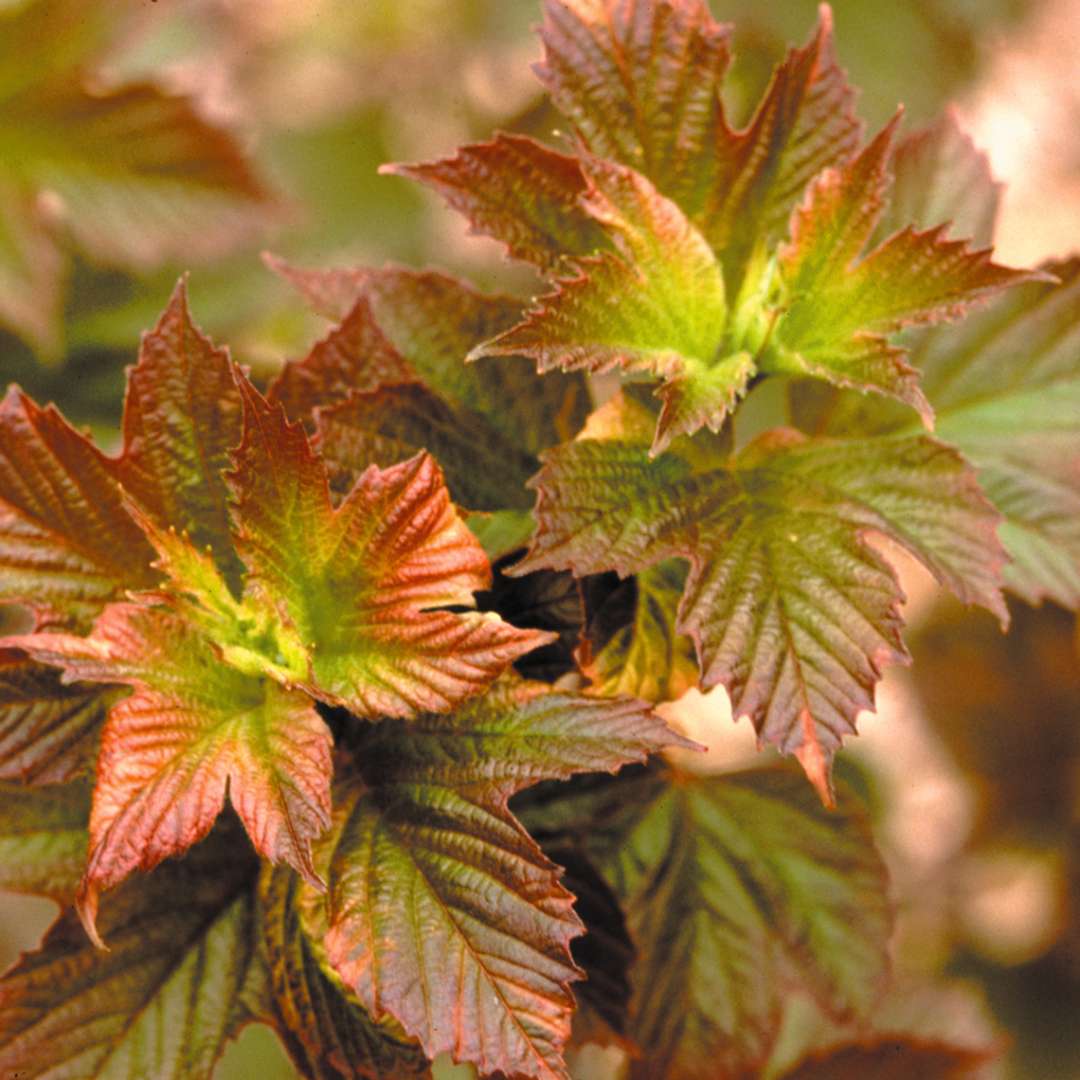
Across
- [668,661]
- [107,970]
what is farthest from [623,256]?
[107,970]

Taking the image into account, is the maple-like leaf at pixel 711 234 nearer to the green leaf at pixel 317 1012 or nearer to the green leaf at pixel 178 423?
the green leaf at pixel 178 423

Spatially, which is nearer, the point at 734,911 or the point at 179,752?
the point at 179,752

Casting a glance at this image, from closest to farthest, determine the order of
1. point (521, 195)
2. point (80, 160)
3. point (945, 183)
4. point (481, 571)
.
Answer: point (481, 571)
point (521, 195)
point (945, 183)
point (80, 160)

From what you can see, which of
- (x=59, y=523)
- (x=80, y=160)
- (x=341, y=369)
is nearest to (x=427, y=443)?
(x=341, y=369)

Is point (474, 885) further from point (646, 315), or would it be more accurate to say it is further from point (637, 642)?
point (646, 315)

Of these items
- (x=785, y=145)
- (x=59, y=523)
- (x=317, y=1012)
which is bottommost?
(x=317, y=1012)

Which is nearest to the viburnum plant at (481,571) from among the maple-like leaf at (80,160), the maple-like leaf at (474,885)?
the maple-like leaf at (474,885)

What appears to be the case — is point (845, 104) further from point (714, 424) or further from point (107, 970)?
point (107, 970)
